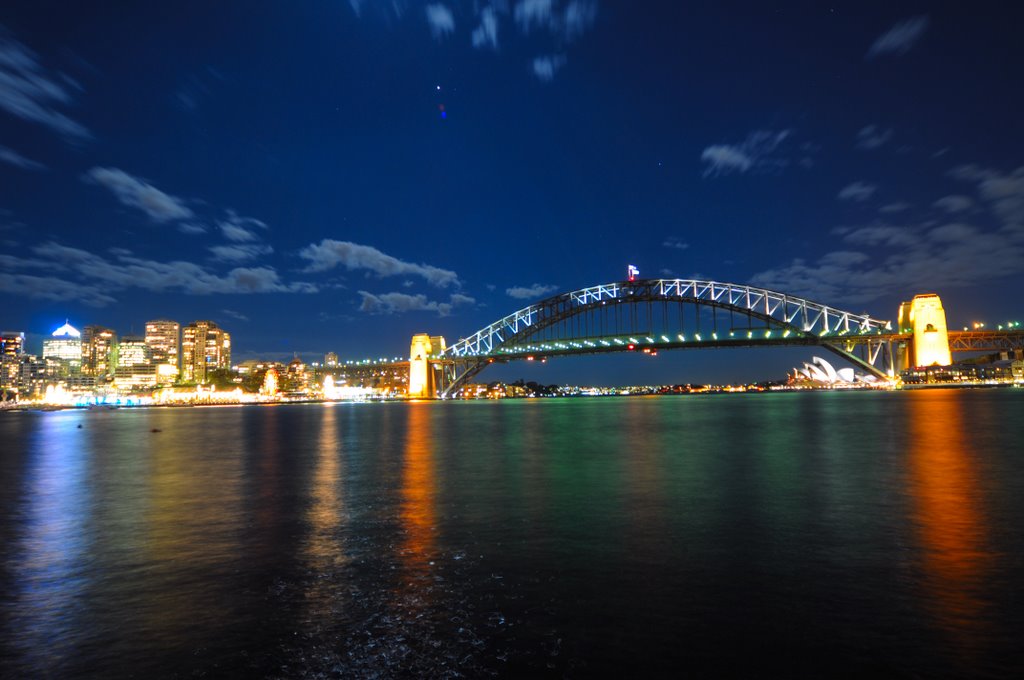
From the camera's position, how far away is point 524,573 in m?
8.26

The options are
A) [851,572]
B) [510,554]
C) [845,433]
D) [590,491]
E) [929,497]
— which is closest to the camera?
[851,572]

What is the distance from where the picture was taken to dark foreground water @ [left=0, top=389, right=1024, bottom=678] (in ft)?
18.9

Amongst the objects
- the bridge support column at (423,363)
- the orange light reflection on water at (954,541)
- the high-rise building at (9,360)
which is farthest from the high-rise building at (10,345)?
the orange light reflection on water at (954,541)

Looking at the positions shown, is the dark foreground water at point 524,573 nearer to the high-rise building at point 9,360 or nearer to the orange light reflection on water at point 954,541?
the orange light reflection on water at point 954,541

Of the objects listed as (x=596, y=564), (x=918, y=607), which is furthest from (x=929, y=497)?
(x=596, y=564)

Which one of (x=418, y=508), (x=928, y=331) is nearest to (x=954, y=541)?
(x=418, y=508)

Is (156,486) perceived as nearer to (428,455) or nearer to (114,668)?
(428,455)

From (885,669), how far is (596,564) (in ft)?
12.6

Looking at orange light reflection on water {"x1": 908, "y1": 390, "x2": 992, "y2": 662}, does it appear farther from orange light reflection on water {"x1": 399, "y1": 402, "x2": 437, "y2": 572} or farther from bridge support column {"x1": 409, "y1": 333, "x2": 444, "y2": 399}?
Answer: bridge support column {"x1": 409, "y1": 333, "x2": 444, "y2": 399}

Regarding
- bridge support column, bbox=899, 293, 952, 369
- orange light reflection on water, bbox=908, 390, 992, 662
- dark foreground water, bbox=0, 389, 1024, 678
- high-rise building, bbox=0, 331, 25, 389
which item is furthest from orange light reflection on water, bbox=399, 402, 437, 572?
high-rise building, bbox=0, 331, 25, 389

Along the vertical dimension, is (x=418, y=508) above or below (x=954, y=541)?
above

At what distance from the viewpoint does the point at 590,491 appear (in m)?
14.8

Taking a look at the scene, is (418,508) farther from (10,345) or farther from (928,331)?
(10,345)

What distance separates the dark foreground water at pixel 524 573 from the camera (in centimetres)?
577
